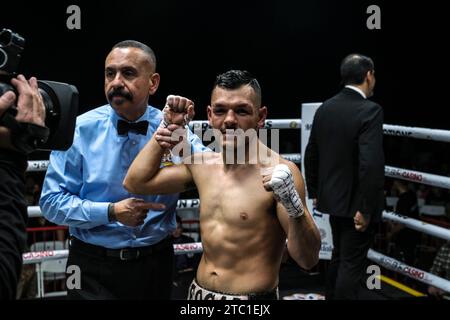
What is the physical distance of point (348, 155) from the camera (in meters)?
3.18

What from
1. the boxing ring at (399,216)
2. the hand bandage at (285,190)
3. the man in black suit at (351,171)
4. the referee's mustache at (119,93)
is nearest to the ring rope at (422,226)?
the boxing ring at (399,216)

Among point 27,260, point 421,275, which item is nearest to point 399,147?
point 421,275

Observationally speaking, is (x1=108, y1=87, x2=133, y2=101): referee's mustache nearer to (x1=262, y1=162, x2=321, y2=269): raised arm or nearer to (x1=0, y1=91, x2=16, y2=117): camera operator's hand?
(x1=262, y1=162, x2=321, y2=269): raised arm

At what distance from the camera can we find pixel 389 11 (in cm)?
773

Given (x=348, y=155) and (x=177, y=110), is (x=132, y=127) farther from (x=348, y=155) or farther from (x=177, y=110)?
(x=348, y=155)

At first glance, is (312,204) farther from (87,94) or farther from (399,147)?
(399,147)

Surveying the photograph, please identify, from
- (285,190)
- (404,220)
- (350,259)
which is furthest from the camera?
(404,220)

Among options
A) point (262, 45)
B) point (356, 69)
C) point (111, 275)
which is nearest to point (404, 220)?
point (356, 69)

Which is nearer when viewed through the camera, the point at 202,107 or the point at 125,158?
the point at 125,158

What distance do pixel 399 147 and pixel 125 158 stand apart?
7.23 metres

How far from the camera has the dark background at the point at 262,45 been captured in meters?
6.73

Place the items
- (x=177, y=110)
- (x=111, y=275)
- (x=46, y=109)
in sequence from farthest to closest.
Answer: (x=111, y=275) → (x=177, y=110) → (x=46, y=109)

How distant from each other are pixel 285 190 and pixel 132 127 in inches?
32.3

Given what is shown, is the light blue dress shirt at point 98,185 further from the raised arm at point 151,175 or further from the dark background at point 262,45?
the dark background at point 262,45
